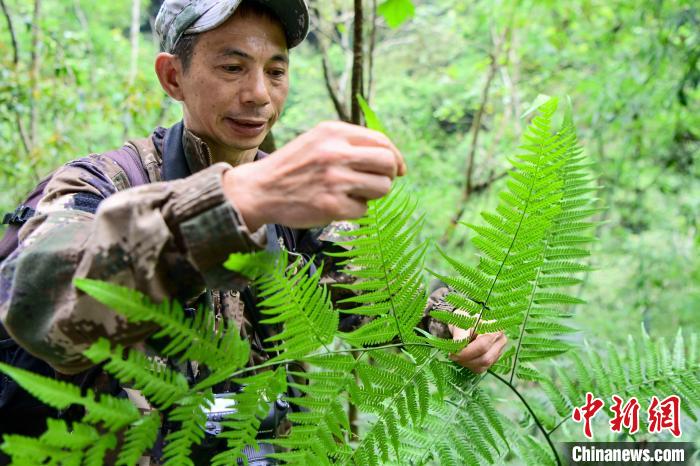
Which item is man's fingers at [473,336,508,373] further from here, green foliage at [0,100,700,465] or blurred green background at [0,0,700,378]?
blurred green background at [0,0,700,378]

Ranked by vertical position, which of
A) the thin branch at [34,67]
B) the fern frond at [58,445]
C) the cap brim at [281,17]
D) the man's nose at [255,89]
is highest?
the thin branch at [34,67]

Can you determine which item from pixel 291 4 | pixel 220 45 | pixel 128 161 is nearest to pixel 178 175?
pixel 128 161

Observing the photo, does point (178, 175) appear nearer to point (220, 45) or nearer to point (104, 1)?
point (220, 45)

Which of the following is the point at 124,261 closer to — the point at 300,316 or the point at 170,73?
the point at 300,316

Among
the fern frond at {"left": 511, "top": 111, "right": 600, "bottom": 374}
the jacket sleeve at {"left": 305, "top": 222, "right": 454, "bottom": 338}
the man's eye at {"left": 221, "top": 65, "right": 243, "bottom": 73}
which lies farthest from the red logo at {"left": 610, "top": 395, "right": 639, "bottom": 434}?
the man's eye at {"left": 221, "top": 65, "right": 243, "bottom": 73}

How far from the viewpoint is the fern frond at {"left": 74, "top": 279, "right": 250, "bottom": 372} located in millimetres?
654

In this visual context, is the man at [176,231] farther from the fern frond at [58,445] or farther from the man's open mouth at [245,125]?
the man's open mouth at [245,125]

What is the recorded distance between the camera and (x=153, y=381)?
0.72 m

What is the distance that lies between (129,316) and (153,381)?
0.32ft

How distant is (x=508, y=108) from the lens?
5.80 metres

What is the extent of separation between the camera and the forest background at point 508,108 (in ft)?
13.5

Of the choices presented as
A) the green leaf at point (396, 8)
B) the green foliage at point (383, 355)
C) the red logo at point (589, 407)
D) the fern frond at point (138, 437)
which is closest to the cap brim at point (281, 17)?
the green leaf at point (396, 8)

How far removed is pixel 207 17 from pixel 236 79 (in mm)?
157

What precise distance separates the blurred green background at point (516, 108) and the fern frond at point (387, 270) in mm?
2062
